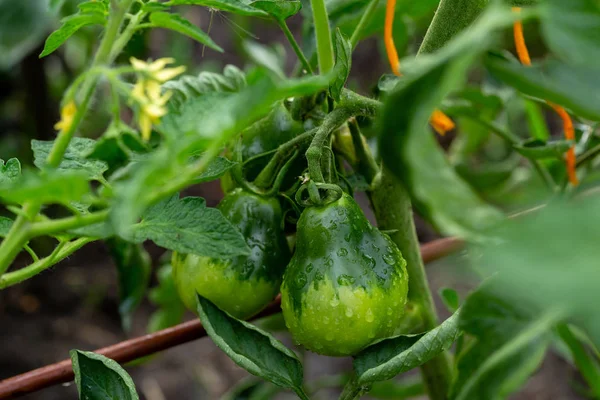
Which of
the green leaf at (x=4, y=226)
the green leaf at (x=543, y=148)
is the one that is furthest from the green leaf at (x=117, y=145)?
the green leaf at (x=543, y=148)

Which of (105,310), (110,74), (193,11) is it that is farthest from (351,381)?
(193,11)

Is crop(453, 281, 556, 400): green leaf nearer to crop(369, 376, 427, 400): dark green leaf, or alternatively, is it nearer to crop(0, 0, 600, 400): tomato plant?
crop(0, 0, 600, 400): tomato plant

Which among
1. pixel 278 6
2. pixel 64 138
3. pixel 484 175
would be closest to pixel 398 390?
pixel 484 175

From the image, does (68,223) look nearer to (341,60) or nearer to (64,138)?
(64,138)

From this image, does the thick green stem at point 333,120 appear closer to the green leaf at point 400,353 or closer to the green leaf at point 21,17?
the green leaf at point 400,353

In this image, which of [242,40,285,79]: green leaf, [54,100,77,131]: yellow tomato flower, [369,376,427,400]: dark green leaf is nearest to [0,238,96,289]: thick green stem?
[54,100,77,131]: yellow tomato flower

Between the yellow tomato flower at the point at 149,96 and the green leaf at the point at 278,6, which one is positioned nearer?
the yellow tomato flower at the point at 149,96

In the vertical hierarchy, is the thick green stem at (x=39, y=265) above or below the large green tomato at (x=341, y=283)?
above
